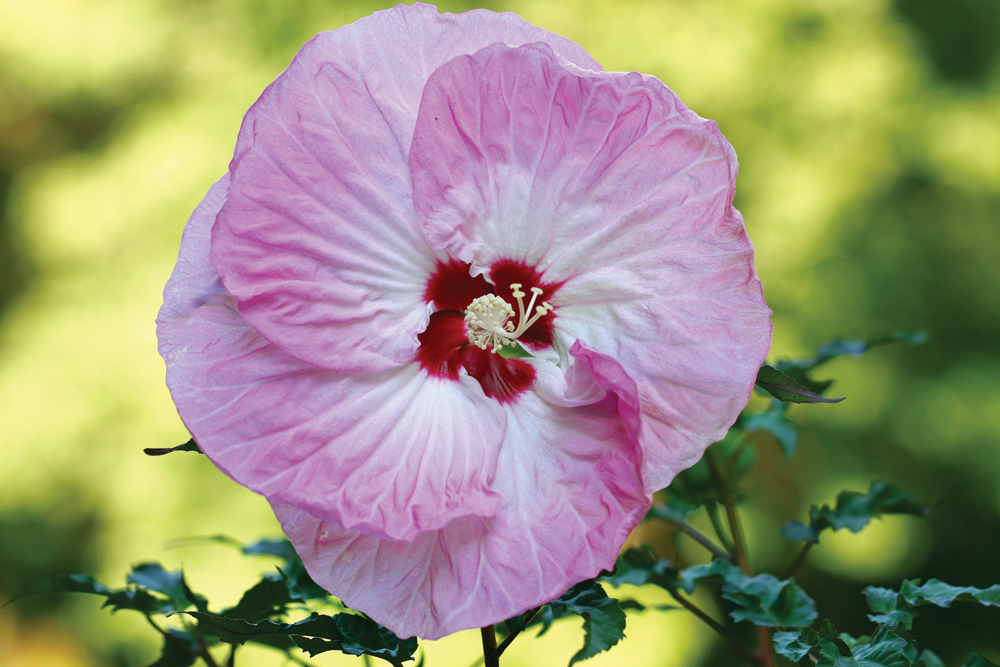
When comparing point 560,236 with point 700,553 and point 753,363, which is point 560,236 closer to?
point 753,363

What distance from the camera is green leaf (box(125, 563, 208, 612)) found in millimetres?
724

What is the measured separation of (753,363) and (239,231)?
0.30 metres

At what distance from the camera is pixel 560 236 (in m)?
0.52

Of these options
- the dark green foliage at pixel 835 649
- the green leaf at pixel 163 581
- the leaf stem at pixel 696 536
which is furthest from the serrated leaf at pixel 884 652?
the green leaf at pixel 163 581

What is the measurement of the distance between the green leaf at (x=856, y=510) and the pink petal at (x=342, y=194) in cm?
47

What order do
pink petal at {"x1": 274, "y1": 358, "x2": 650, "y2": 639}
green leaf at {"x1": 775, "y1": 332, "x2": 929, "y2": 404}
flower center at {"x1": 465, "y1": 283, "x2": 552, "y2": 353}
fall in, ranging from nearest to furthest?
pink petal at {"x1": 274, "y1": 358, "x2": 650, "y2": 639}
flower center at {"x1": 465, "y1": 283, "x2": 552, "y2": 353}
green leaf at {"x1": 775, "y1": 332, "x2": 929, "y2": 404}

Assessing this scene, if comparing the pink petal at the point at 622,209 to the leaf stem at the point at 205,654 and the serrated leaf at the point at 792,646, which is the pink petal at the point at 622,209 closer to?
the serrated leaf at the point at 792,646

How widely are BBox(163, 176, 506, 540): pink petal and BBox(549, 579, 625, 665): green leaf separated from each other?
137 millimetres

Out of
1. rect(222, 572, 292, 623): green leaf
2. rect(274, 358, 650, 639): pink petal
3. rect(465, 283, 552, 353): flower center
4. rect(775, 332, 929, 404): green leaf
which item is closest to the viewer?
rect(274, 358, 650, 639): pink petal

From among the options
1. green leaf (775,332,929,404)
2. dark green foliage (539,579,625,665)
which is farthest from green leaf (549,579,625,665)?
green leaf (775,332,929,404)

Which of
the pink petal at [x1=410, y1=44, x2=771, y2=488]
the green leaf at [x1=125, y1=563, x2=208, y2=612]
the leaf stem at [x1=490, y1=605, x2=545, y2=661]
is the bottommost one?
the green leaf at [x1=125, y1=563, x2=208, y2=612]

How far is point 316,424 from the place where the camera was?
1.53 ft

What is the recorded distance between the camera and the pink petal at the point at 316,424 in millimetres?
442

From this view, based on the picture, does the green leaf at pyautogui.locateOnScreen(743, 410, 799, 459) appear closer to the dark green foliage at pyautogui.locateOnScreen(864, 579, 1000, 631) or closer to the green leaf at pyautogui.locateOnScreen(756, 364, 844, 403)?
the dark green foliage at pyautogui.locateOnScreen(864, 579, 1000, 631)
